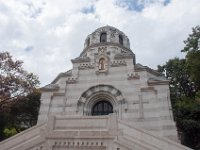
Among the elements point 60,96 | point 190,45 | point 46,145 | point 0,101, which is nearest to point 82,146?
point 46,145

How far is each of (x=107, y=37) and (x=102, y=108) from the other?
286 inches

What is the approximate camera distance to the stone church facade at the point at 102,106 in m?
10.8

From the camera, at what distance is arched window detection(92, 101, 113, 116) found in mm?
16438

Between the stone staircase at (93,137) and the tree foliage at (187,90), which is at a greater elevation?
the tree foliage at (187,90)

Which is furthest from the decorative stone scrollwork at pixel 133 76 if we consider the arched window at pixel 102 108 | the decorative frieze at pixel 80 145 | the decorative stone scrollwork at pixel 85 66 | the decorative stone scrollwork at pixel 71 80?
the decorative frieze at pixel 80 145

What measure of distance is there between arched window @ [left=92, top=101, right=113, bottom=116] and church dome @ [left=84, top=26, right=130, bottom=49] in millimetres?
5938

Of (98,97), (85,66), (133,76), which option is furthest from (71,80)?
(133,76)

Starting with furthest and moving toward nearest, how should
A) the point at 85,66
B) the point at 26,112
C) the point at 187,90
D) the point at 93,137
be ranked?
the point at 187,90 → the point at 26,112 → the point at 85,66 → the point at 93,137

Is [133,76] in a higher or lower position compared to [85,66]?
lower

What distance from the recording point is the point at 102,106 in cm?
1669

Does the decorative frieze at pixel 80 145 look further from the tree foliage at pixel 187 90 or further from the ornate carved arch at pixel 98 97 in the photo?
the tree foliage at pixel 187 90

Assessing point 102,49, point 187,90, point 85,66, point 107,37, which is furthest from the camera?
point 187,90

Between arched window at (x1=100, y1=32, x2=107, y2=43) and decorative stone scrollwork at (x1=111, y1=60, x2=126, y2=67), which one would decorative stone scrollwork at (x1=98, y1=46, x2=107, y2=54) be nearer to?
arched window at (x1=100, y1=32, x2=107, y2=43)

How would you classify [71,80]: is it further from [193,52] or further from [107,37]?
[193,52]
